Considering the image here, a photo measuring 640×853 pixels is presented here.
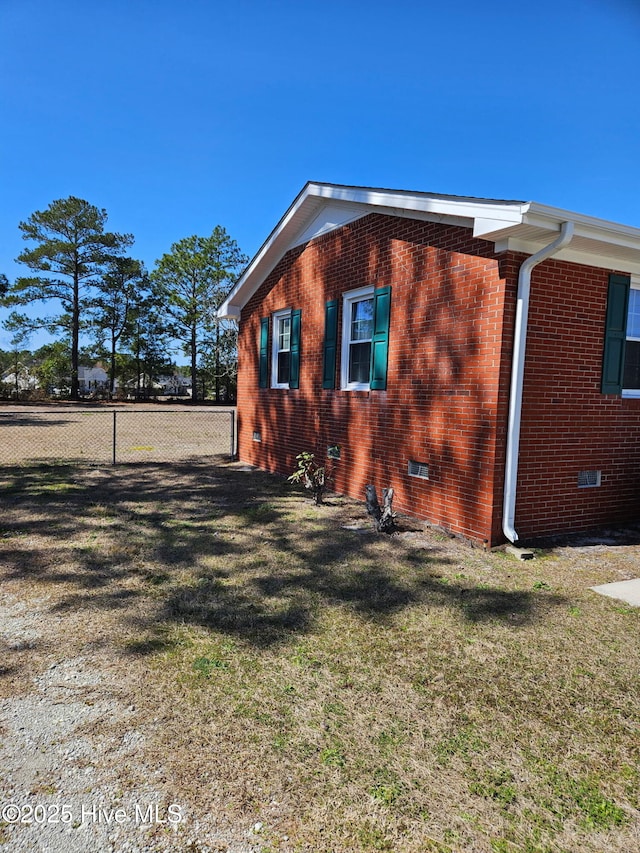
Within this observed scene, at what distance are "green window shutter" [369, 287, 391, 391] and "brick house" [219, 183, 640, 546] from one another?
0.07 ft

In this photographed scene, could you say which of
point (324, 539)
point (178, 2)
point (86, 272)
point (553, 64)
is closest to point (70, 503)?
point (324, 539)

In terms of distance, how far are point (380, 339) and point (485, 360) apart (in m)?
1.84

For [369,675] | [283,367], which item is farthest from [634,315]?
[283,367]

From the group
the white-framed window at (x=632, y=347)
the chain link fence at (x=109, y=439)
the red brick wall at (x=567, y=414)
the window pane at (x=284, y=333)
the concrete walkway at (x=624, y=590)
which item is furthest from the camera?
the chain link fence at (x=109, y=439)

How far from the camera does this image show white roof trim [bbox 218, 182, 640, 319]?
14.5 ft

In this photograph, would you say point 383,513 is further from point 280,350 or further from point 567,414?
point 280,350

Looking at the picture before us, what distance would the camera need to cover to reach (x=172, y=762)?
202 cm

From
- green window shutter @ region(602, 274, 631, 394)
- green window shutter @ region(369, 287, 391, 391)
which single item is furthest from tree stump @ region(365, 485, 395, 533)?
green window shutter @ region(602, 274, 631, 394)

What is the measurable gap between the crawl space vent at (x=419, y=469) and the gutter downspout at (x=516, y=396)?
42.8 inches

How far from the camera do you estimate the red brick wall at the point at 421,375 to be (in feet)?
16.5

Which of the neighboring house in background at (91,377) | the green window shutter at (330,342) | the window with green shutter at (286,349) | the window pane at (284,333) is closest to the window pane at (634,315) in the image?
the green window shutter at (330,342)

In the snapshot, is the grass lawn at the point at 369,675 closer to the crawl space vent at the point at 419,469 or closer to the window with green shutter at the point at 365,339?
the crawl space vent at the point at 419,469

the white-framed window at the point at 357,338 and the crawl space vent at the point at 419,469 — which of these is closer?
the crawl space vent at the point at 419,469

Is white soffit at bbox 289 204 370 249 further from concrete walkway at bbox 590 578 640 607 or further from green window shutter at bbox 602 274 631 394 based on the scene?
concrete walkway at bbox 590 578 640 607
